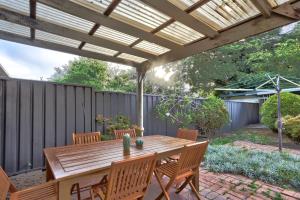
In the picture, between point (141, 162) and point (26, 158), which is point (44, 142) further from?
point (141, 162)

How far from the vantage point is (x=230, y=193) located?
2.83 meters

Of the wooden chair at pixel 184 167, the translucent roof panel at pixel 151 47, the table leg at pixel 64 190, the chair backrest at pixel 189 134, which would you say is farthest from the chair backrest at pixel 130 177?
the translucent roof panel at pixel 151 47

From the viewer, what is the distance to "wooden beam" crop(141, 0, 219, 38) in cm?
223

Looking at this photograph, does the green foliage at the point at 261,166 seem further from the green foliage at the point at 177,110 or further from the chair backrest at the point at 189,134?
the green foliage at the point at 177,110

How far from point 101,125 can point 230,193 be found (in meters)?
3.23

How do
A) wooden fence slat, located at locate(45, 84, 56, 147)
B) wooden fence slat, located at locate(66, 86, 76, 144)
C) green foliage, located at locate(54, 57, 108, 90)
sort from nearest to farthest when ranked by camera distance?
1. wooden fence slat, located at locate(45, 84, 56, 147)
2. wooden fence slat, located at locate(66, 86, 76, 144)
3. green foliage, located at locate(54, 57, 108, 90)

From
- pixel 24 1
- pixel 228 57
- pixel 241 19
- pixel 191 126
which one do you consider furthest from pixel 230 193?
pixel 228 57

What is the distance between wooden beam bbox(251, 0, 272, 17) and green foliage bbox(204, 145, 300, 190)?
2.70m

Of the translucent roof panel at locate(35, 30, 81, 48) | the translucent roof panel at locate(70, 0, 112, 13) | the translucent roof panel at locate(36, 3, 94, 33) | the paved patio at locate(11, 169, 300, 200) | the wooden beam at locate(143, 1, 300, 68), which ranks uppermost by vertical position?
the translucent roof panel at locate(70, 0, 112, 13)

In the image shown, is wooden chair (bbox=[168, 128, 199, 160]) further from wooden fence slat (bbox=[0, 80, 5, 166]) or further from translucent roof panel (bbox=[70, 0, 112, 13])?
wooden fence slat (bbox=[0, 80, 5, 166])

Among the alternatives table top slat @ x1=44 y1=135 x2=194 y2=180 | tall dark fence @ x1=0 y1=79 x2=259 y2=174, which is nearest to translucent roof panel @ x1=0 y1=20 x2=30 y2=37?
tall dark fence @ x1=0 y1=79 x2=259 y2=174

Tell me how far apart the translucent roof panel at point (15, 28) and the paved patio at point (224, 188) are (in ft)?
8.33

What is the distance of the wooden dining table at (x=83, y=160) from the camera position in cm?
164

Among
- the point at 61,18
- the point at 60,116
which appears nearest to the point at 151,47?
the point at 61,18
